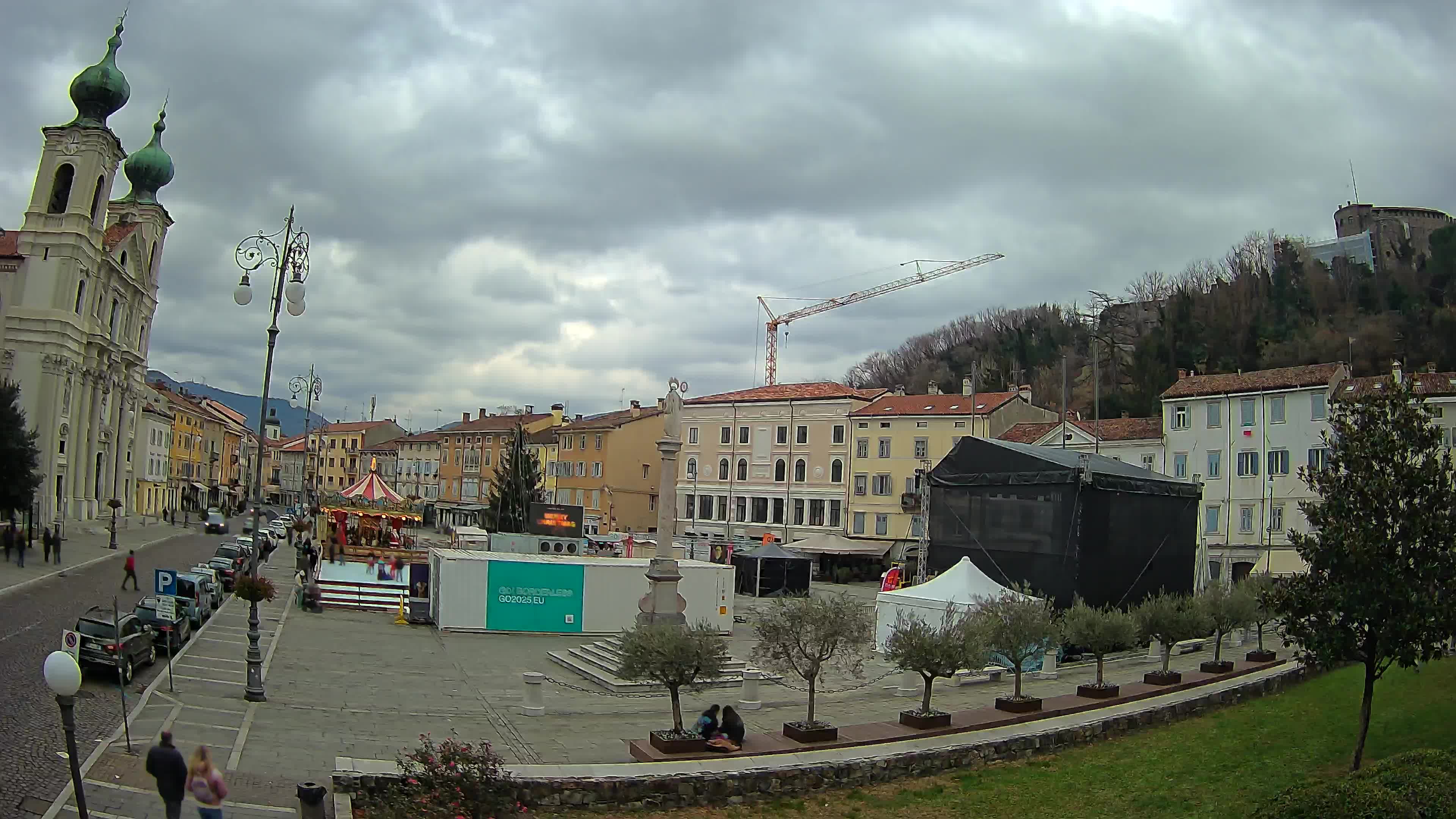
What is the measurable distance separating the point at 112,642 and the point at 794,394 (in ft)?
165

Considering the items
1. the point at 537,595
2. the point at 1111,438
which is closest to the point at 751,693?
the point at 537,595

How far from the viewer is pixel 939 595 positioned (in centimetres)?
2694

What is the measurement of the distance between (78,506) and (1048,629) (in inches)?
2315

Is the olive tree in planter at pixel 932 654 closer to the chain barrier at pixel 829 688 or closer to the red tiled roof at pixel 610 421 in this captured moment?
the chain barrier at pixel 829 688

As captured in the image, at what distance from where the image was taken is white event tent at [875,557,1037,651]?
85.9 feet

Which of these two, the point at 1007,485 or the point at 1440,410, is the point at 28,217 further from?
the point at 1440,410

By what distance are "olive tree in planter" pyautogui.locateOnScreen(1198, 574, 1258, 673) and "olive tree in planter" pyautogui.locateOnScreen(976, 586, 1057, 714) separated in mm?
6742

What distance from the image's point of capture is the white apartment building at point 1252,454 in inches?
1829

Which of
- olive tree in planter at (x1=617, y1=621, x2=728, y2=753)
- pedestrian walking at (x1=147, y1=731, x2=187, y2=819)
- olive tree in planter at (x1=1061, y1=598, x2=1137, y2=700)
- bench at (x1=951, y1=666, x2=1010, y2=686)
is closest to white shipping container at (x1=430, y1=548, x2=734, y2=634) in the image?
bench at (x1=951, y1=666, x2=1010, y2=686)

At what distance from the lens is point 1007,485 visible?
33.7m

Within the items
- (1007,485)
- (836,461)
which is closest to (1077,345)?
(836,461)

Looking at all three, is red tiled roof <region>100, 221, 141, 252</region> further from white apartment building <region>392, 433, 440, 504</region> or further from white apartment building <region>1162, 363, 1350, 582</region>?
white apartment building <region>1162, 363, 1350, 582</region>

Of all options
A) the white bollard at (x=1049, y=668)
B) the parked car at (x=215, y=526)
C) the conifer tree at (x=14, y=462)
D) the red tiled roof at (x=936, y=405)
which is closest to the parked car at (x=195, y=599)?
the conifer tree at (x=14, y=462)

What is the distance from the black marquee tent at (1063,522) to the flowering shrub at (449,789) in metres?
21.4
